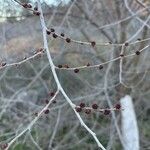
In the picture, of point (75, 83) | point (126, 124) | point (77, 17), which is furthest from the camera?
point (75, 83)

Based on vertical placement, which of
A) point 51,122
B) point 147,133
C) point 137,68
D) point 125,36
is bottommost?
point 147,133

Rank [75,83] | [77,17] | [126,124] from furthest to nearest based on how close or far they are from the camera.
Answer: [75,83]
[77,17]
[126,124]

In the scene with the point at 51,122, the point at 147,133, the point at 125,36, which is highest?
the point at 125,36

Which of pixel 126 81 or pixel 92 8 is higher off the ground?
pixel 92 8

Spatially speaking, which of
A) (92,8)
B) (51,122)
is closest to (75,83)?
(51,122)

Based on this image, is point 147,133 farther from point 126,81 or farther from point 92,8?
point 92,8

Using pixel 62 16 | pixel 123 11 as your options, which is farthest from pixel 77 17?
pixel 123 11

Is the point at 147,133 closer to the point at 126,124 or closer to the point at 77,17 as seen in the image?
the point at 126,124

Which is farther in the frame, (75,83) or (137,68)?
(75,83)

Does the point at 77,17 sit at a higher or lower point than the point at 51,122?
higher
